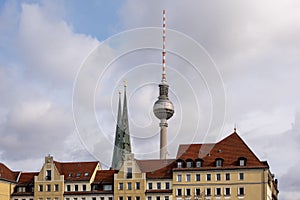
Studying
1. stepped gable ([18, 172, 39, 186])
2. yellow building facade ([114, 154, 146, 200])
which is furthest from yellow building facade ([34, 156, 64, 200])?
yellow building facade ([114, 154, 146, 200])

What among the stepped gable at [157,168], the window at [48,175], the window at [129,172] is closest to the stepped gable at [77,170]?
the window at [48,175]

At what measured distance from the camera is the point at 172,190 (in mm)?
142625

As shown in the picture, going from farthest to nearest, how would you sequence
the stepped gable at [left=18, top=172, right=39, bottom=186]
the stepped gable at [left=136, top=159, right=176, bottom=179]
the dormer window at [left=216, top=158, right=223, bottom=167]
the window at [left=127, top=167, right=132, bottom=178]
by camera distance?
the stepped gable at [left=18, top=172, right=39, bottom=186]
the window at [left=127, top=167, right=132, bottom=178]
the stepped gable at [left=136, top=159, right=176, bottom=179]
the dormer window at [left=216, top=158, right=223, bottom=167]

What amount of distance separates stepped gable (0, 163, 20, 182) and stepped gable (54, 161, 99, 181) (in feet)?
36.3

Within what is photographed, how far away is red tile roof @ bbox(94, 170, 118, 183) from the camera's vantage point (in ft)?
487

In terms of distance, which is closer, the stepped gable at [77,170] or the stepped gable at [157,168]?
the stepped gable at [157,168]

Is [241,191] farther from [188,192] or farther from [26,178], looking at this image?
[26,178]

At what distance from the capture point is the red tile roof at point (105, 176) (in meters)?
148

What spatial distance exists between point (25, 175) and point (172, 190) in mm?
37684

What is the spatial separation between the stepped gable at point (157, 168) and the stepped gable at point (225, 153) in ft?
12.1

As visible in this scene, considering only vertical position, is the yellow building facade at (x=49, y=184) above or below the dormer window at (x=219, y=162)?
below

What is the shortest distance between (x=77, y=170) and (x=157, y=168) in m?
19.1

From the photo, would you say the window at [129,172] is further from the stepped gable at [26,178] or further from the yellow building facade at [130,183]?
the stepped gable at [26,178]

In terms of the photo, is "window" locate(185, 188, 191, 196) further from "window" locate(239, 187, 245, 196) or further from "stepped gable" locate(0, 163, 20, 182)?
"stepped gable" locate(0, 163, 20, 182)
